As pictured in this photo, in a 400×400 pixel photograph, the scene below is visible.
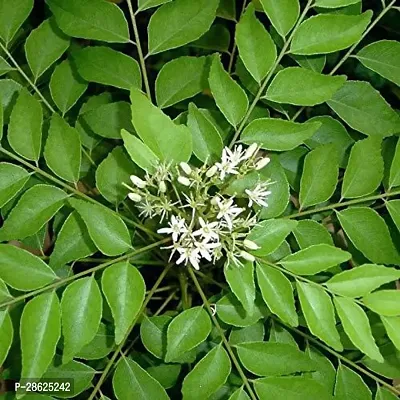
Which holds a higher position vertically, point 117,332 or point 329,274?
point 117,332

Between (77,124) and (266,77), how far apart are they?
10.4 inches

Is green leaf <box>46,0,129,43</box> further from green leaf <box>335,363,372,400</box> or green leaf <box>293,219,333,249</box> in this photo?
green leaf <box>335,363,372,400</box>

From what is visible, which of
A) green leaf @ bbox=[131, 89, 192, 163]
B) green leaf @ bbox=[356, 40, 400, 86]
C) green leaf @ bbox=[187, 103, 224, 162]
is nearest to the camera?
green leaf @ bbox=[131, 89, 192, 163]

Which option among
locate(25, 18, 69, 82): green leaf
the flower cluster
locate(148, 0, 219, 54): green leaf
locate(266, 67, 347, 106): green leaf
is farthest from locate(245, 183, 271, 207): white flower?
locate(25, 18, 69, 82): green leaf

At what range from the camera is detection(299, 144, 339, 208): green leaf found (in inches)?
29.0

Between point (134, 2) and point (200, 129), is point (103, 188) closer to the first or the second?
point (200, 129)

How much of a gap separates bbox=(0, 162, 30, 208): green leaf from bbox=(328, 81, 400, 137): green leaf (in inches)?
15.7

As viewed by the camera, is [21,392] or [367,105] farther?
[367,105]

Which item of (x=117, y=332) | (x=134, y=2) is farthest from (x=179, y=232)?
(x=134, y=2)

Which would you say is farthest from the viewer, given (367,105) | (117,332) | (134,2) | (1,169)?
(134,2)

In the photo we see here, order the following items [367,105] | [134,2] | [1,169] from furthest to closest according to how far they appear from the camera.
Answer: [134,2], [367,105], [1,169]

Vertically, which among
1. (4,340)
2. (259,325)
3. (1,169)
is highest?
(1,169)

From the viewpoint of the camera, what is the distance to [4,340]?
0.64 metres

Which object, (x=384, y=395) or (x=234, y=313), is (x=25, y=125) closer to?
(x=234, y=313)
